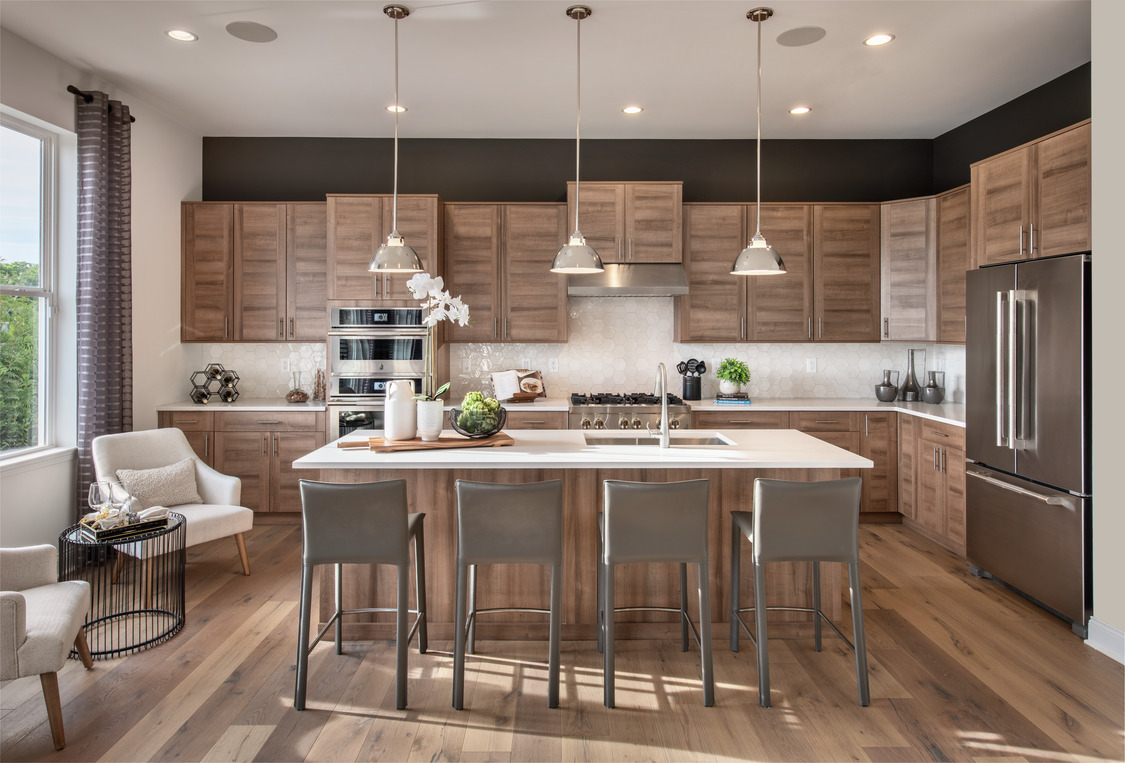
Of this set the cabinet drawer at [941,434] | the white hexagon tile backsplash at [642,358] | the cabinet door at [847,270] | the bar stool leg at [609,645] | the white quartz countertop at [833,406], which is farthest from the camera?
the white hexagon tile backsplash at [642,358]

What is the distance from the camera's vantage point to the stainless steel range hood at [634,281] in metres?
5.12

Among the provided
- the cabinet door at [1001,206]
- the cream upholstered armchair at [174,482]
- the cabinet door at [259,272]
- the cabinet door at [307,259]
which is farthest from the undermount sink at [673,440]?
the cabinet door at [259,272]

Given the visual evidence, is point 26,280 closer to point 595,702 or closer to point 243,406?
point 243,406

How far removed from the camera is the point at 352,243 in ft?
16.7

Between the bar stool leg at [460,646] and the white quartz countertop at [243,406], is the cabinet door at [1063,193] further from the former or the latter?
the white quartz countertop at [243,406]

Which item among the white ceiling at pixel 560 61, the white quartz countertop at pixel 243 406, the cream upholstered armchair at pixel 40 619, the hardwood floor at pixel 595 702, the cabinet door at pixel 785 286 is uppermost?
the white ceiling at pixel 560 61

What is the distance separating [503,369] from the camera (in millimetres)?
5695

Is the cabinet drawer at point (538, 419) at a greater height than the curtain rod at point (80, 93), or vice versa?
the curtain rod at point (80, 93)

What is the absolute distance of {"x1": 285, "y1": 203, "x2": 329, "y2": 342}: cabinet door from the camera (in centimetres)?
529

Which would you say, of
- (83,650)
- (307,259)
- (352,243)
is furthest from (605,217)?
(83,650)

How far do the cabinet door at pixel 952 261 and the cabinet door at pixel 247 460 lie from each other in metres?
5.00

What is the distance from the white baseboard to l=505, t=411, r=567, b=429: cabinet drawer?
315 cm

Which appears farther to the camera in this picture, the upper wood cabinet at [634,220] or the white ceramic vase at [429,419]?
the upper wood cabinet at [634,220]

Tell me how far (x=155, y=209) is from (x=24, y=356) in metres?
1.54
